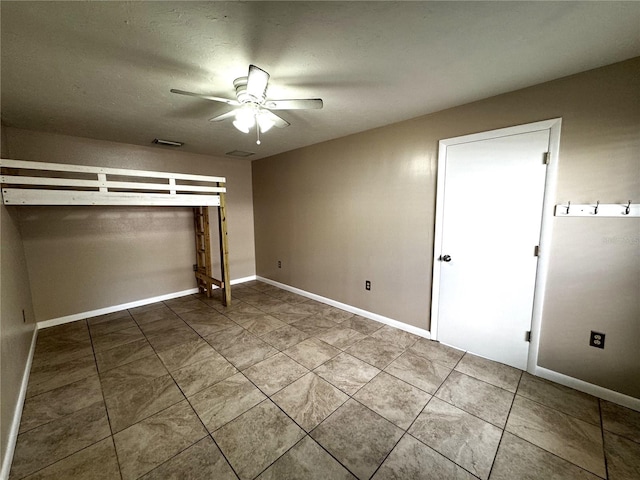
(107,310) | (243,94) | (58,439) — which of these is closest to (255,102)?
(243,94)

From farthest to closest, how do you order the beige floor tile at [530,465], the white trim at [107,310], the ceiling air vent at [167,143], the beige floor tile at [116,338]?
the ceiling air vent at [167,143] → the white trim at [107,310] → the beige floor tile at [116,338] → the beige floor tile at [530,465]

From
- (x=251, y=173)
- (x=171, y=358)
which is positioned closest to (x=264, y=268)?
(x=251, y=173)

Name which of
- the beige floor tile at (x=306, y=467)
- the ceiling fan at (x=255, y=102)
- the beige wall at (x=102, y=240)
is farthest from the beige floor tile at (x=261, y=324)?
the ceiling fan at (x=255, y=102)

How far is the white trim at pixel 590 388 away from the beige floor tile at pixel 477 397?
1.52ft

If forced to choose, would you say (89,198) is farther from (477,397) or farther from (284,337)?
(477,397)

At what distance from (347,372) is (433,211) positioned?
6.02 feet

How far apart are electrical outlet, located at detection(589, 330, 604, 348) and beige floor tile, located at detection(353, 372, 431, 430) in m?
1.32

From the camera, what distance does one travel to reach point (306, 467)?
4.76 feet

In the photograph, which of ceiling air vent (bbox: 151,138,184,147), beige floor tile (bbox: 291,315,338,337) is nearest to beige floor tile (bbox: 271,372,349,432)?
beige floor tile (bbox: 291,315,338,337)

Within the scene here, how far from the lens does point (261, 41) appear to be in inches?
57.7

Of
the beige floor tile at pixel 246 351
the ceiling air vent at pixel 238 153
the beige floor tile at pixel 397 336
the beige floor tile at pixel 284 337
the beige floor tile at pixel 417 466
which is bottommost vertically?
the beige floor tile at pixel 417 466

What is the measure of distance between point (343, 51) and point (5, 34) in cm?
186

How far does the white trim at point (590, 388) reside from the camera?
1.84 metres

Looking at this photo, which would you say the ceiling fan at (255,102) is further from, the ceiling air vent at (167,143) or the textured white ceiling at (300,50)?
the ceiling air vent at (167,143)
